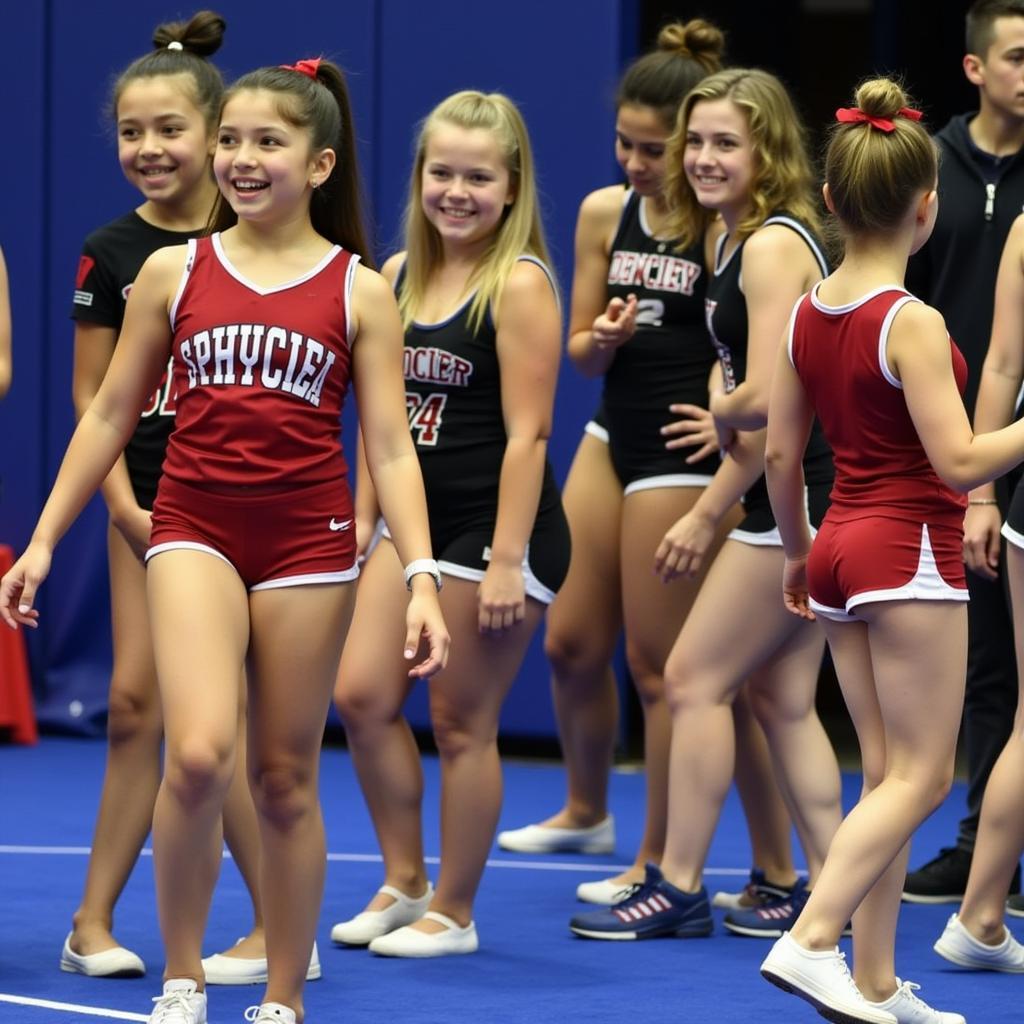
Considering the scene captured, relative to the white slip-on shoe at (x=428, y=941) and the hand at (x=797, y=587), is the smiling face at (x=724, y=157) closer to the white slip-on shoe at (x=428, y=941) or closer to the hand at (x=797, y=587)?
the hand at (x=797, y=587)

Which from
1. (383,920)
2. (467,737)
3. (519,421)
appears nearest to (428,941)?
(383,920)

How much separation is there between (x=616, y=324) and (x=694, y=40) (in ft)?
3.07

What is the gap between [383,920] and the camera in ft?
15.3

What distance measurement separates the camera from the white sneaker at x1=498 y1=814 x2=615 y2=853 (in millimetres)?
5832

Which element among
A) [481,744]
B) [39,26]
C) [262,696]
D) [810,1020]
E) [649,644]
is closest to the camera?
[262,696]

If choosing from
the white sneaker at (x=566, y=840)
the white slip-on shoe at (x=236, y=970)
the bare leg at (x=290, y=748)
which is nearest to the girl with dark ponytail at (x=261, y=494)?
the bare leg at (x=290, y=748)

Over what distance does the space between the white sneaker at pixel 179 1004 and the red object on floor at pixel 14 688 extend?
431 cm

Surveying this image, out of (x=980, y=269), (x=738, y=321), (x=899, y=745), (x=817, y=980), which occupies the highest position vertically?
(x=980, y=269)

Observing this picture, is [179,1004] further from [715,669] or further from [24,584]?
[715,669]

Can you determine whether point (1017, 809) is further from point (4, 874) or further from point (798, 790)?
point (4, 874)

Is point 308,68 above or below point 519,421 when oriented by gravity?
above

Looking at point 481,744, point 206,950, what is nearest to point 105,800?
point 206,950

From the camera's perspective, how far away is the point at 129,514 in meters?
4.18

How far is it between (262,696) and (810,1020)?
1.27 m
